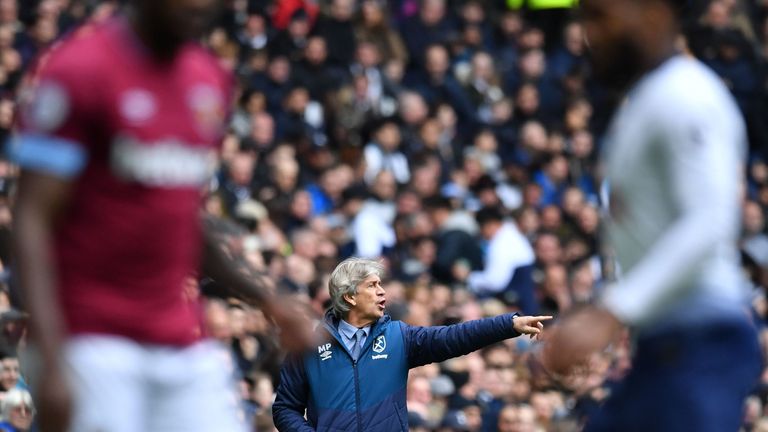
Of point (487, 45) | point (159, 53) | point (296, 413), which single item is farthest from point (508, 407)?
point (487, 45)

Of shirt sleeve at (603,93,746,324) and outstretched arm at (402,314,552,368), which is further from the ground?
shirt sleeve at (603,93,746,324)

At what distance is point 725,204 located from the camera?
433 centimetres

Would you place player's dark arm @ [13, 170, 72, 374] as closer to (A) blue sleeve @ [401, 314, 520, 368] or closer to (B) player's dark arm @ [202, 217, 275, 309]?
(B) player's dark arm @ [202, 217, 275, 309]

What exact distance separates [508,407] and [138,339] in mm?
7383

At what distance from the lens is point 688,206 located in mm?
4336

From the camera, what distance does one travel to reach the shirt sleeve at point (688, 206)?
4.30m

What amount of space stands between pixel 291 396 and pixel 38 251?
4.25m

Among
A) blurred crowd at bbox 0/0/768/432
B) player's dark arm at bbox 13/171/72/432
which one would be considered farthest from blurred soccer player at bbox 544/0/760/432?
blurred crowd at bbox 0/0/768/432

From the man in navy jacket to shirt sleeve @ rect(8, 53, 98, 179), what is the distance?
3971 mm

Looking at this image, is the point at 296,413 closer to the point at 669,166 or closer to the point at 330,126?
the point at 669,166

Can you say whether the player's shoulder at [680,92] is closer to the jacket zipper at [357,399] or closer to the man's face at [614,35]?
the man's face at [614,35]

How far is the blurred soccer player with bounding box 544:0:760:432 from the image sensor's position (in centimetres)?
431

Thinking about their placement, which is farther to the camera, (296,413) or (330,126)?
(330,126)

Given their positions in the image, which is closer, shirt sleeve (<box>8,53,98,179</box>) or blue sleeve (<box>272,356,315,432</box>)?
shirt sleeve (<box>8,53,98,179</box>)
